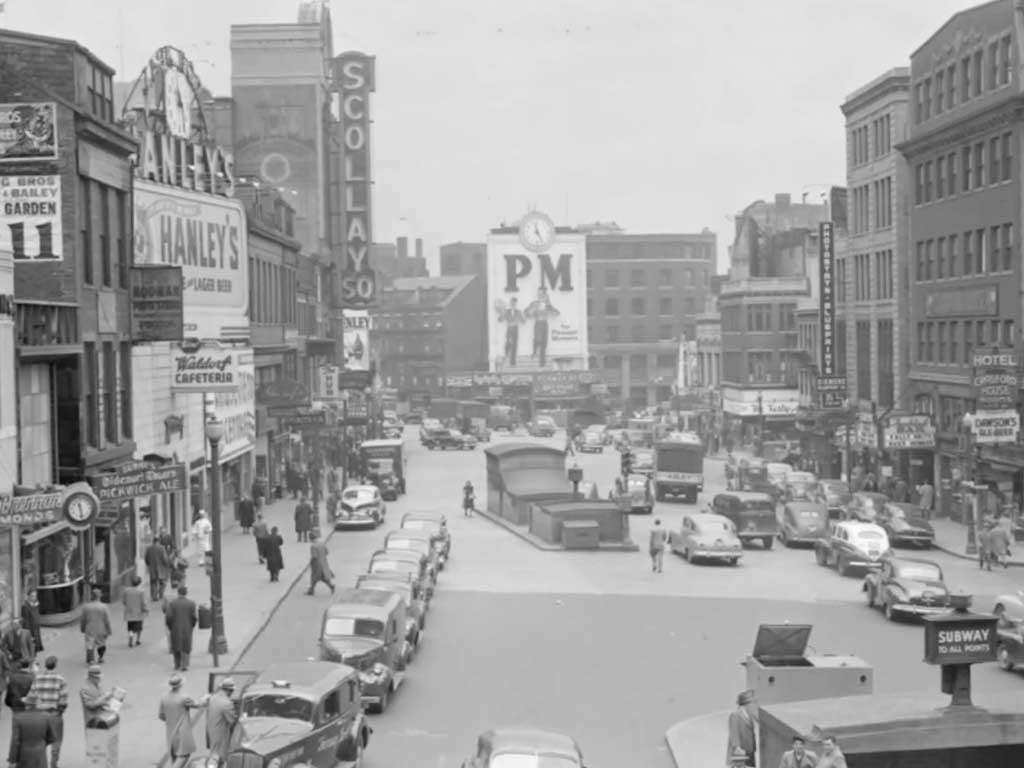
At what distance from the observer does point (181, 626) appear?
30672 mm

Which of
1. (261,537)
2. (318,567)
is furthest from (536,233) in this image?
(318,567)

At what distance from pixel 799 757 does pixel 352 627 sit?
11458 mm

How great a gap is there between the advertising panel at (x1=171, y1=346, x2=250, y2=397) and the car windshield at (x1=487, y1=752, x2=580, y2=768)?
2715cm

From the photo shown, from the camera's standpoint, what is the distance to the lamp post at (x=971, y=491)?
5166cm

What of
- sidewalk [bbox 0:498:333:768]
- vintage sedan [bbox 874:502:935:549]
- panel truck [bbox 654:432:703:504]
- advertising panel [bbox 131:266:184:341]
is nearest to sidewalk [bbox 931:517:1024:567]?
vintage sedan [bbox 874:502:935:549]

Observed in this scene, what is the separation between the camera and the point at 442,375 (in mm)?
181125

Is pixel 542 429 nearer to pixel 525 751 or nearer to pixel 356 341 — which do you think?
pixel 356 341

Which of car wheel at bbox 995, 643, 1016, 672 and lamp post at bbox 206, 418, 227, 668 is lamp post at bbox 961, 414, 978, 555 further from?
lamp post at bbox 206, 418, 227, 668

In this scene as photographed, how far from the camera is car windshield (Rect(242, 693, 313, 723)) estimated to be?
2209 cm

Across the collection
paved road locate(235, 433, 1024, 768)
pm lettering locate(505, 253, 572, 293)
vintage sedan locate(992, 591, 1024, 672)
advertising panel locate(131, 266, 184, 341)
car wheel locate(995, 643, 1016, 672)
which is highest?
pm lettering locate(505, 253, 572, 293)

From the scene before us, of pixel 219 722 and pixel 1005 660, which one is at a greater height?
pixel 219 722

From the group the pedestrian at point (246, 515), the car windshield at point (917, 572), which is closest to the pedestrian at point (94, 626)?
the car windshield at point (917, 572)

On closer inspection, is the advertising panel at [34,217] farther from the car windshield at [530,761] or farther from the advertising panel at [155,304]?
the car windshield at [530,761]

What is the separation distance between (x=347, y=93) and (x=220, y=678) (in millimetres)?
91840
